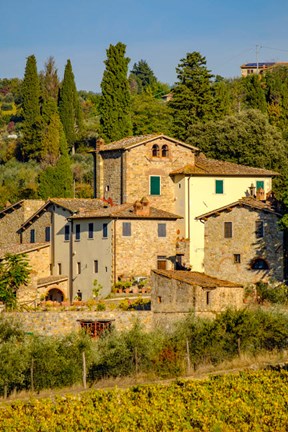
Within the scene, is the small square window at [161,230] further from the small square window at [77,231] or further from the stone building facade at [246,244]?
the small square window at [77,231]

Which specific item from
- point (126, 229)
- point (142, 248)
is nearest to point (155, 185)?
point (126, 229)

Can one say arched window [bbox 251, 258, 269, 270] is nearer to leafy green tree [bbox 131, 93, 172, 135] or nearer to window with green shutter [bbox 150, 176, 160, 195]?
window with green shutter [bbox 150, 176, 160, 195]

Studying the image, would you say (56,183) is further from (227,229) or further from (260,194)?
(227,229)

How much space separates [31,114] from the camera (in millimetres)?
87500

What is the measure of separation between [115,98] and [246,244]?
23.2m

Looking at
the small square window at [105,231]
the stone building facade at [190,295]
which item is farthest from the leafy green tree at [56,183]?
the stone building facade at [190,295]

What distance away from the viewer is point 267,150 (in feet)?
218

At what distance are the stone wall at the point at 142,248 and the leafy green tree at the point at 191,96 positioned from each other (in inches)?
835

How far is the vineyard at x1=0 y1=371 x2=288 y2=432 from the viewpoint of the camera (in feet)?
89.0

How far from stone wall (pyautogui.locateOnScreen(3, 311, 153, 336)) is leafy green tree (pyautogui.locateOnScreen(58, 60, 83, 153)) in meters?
44.7

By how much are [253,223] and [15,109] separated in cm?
9084

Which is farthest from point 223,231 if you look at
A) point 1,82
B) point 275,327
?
point 1,82

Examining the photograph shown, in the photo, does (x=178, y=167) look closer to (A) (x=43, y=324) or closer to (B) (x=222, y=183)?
(B) (x=222, y=183)

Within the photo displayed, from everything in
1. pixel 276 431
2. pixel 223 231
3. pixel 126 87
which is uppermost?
pixel 126 87
